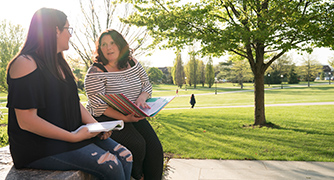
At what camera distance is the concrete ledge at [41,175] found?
161 cm

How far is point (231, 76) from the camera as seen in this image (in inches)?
2356

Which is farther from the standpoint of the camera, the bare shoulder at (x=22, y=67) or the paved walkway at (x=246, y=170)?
the paved walkway at (x=246, y=170)

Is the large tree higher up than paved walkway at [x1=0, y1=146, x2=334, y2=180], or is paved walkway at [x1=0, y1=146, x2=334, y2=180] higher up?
the large tree

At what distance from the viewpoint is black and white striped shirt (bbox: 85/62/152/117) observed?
254 centimetres

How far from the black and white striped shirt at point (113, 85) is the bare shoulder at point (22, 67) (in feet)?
3.12

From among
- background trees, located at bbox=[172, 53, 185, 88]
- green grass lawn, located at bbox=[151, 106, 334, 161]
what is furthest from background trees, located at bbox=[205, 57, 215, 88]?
green grass lawn, located at bbox=[151, 106, 334, 161]

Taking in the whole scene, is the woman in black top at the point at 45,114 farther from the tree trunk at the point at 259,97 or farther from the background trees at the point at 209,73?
the background trees at the point at 209,73

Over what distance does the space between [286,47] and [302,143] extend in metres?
2.77

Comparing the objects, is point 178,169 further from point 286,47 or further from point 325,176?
point 286,47

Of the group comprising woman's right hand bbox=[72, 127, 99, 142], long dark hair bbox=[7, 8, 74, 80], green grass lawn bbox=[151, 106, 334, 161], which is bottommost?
green grass lawn bbox=[151, 106, 334, 161]

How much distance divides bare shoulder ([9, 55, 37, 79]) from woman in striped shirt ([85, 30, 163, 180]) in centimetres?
95

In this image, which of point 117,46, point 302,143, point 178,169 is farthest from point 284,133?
point 117,46

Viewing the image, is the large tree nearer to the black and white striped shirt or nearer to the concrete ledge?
the black and white striped shirt

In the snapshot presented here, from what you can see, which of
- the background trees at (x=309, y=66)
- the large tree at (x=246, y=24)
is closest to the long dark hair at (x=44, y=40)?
the large tree at (x=246, y=24)
